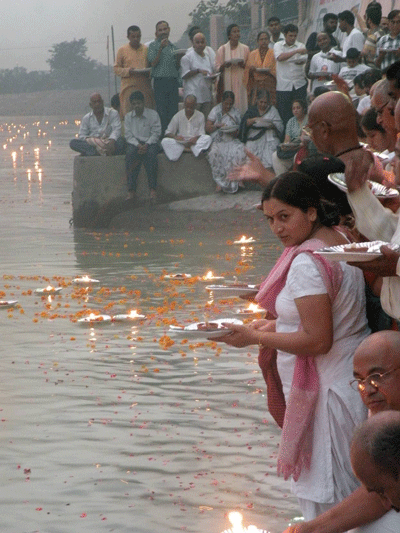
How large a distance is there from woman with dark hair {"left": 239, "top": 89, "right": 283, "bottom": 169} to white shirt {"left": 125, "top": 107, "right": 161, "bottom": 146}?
1.38 m

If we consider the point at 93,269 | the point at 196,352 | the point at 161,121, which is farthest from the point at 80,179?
the point at 196,352

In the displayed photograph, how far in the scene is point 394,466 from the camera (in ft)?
9.23

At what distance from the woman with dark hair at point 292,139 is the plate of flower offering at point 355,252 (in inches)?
470

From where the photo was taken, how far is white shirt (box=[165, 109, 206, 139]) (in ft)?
57.4

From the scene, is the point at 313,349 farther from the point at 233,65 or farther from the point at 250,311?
the point at 233,65

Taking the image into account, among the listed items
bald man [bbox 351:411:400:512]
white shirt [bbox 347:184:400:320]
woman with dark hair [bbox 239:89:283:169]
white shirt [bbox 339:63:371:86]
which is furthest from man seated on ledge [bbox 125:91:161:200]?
bald man [bbox 351:411:400:512]

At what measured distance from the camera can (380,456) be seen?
9.30 feet

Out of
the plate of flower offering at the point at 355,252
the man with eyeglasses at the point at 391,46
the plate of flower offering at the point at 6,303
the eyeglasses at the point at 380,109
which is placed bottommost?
the plate of flower offering at the point at 6,303

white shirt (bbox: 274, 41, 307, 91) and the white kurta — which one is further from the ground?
white shirt (bbox: 274, 41, 307, 91)

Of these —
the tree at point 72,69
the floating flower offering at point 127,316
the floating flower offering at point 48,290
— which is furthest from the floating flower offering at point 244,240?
the tree at point 72,69

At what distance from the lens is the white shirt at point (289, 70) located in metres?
16.5

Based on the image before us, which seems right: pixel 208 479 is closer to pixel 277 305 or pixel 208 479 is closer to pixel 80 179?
pixel 277 305

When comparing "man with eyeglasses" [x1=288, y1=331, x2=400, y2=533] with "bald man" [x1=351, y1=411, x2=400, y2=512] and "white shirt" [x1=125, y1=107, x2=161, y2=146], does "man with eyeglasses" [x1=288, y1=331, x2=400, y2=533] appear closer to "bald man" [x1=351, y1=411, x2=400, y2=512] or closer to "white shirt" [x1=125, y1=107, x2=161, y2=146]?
"bald man" [x1=351, y1=411, x2=400, y2=512]

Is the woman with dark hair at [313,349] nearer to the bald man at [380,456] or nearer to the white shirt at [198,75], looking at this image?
the bald man at [380,456]
